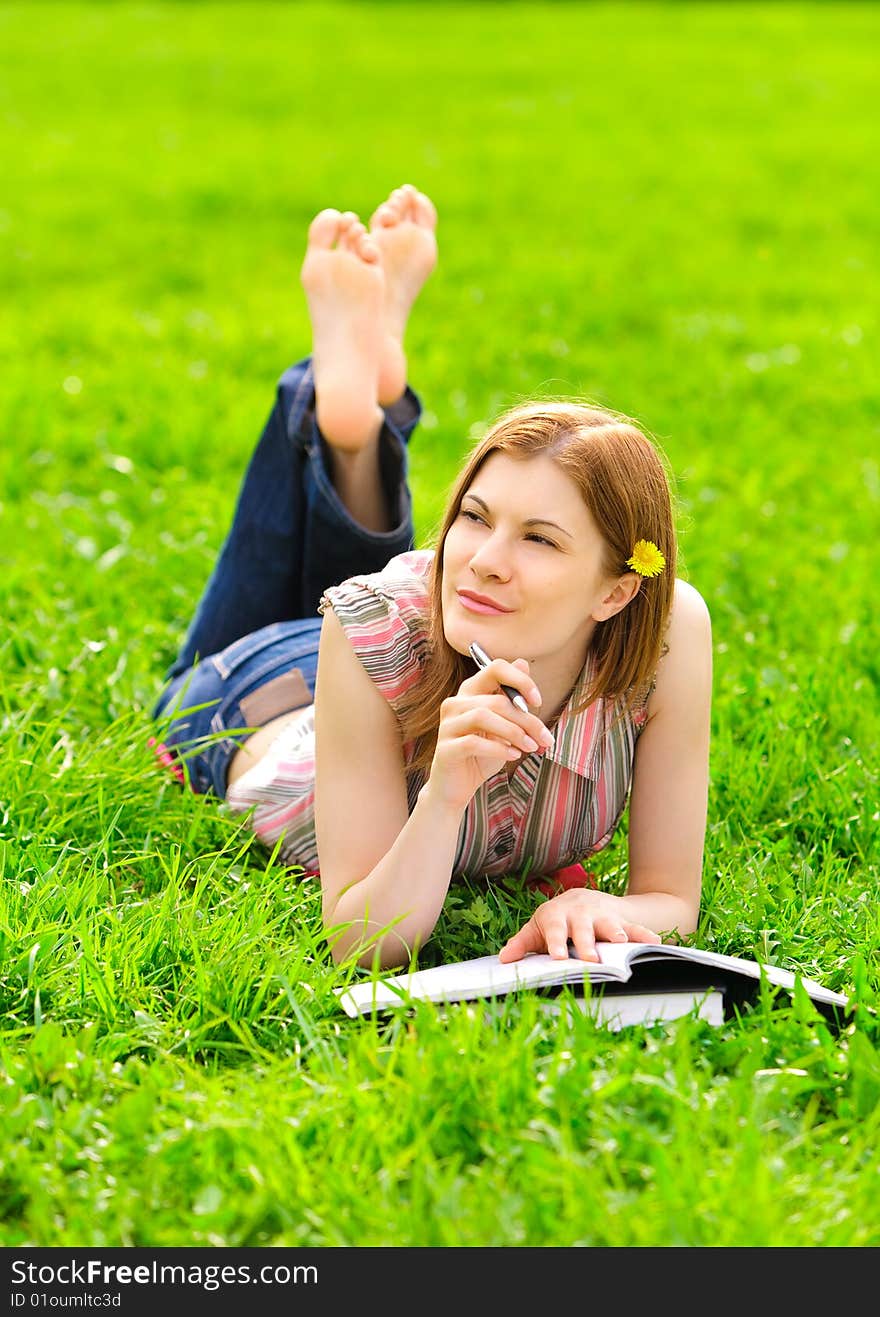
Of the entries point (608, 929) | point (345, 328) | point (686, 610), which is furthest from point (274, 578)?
point (608, 929)

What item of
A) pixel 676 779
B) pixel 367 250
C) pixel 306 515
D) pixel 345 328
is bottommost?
pixel 676 779

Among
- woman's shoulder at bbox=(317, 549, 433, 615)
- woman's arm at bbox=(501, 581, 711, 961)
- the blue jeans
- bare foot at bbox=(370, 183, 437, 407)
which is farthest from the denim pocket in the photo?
woman's arm at bbox=(501, 581, 711, 961)

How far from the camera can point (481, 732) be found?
2188mm

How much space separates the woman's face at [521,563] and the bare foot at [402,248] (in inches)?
53.4

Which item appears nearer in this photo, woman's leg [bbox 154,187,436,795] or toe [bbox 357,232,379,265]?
woman's leg [bbox 154,187,436,795]

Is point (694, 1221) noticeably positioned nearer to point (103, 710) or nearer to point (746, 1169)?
point (746, 1169)

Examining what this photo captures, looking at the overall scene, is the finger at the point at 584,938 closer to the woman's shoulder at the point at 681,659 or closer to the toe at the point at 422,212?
the woman's shoulder at the point at 681,659

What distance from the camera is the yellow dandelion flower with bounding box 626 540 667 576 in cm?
232

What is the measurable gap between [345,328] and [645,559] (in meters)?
1.24

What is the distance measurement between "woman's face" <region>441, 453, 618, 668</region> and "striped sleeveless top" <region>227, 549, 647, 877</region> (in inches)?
6.0

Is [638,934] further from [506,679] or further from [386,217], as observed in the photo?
[386,217]

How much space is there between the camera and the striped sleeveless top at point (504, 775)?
8.05ft

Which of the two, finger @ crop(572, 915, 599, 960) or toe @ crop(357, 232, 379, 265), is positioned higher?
toe @ crop(357, 232, 379, 265)

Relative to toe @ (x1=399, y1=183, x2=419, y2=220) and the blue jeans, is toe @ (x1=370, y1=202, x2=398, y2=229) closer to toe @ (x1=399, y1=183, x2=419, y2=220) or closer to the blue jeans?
toe @ (x1=399, y1=183, x2=419, y2=220)
